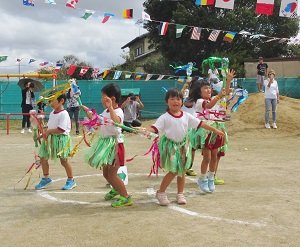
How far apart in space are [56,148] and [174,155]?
6.61ft

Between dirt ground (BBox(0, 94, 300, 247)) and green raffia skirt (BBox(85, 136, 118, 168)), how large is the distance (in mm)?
573

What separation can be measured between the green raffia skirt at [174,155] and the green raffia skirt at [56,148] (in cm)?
169

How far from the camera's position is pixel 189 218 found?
16.5 ft

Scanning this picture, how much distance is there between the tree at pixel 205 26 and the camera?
30922 millimetres

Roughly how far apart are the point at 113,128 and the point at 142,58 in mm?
44740

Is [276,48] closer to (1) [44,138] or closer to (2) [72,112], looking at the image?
(2) [72,112]

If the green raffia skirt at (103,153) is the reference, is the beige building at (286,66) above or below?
above

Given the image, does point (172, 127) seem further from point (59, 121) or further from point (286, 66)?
point (286, 66)

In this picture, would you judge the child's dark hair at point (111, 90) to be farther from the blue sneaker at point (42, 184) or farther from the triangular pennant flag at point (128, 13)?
the triangular pennant flag at point (128, 13)

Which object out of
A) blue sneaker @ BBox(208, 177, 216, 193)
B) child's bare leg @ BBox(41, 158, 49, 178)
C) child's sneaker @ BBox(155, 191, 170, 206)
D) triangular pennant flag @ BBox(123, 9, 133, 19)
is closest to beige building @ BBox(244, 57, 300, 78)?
triangular pennant flag @ BBox(123, 9, 133, 19)

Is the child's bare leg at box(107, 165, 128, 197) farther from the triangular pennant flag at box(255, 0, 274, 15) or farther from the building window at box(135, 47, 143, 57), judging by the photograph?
the building window at box(135, 47, 143, 57)

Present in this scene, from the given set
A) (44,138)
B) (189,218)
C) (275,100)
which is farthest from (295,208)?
(275,100)

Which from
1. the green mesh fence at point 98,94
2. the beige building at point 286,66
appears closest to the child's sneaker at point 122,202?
the green mesh fence at point 98,94

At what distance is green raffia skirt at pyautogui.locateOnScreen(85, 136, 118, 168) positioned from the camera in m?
5.59
